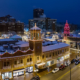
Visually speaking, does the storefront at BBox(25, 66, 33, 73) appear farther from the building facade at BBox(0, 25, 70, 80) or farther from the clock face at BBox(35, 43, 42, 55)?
the clock face at BBox(35, 43, 42, 55)

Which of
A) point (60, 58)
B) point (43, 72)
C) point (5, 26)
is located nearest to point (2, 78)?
point (43, 72)

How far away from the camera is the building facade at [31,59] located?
2625cm

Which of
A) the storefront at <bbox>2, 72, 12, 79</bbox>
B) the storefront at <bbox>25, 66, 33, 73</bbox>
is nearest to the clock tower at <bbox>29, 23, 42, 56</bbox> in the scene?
the storefront at <bbox>25, 66, 33, 73</bbox>

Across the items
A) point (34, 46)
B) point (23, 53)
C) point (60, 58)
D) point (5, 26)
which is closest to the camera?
point (23, 53)

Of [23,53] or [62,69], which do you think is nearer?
Answer: [23,53]

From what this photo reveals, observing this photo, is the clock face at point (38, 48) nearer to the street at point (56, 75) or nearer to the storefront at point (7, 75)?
the street at point (56, 75)

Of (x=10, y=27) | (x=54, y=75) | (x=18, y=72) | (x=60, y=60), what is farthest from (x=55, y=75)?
(x=10, y=27)

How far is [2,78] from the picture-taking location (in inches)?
1020

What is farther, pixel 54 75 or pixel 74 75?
pixel 54 75

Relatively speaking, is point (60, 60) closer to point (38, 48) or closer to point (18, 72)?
point (38, 48)

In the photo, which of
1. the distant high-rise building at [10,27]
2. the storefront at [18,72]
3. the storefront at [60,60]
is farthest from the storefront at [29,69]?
the distant high-rise building at [10,27]

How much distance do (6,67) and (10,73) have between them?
6.67ft

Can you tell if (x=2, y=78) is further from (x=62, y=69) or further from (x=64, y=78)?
(x=62, y=69)

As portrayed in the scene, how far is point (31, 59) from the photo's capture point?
3031 cm
